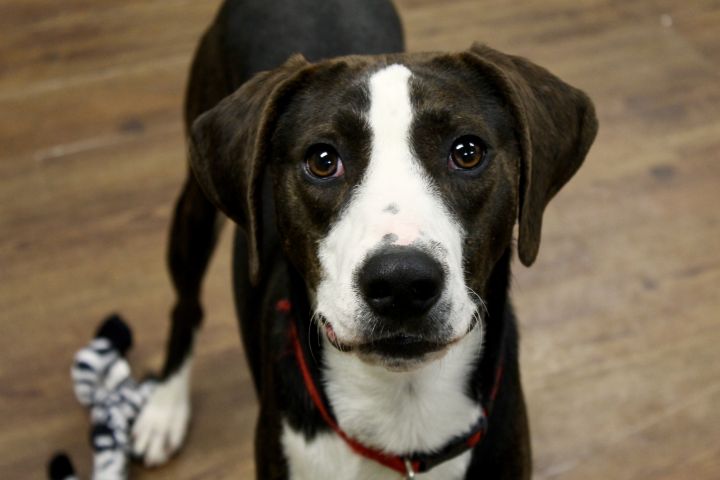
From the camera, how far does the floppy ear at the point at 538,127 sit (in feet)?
5.84

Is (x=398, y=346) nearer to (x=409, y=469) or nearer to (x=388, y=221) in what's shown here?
(x=388, y=221)

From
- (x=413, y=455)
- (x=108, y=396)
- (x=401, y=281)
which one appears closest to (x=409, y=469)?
(x=413, y=455)

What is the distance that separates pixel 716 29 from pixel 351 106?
2.82m

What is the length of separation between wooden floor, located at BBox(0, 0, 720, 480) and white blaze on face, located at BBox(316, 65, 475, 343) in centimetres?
118

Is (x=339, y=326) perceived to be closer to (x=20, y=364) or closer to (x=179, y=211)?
(x=179, y=211)

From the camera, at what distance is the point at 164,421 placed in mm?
2773

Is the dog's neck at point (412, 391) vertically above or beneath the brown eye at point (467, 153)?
beneath

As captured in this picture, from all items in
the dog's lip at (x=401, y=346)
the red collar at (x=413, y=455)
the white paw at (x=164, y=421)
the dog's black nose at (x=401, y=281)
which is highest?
the dog's black nose at (x=401, y=281)

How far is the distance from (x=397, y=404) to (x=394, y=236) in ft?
1.50

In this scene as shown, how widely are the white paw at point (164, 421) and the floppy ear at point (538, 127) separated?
1270 millimetres

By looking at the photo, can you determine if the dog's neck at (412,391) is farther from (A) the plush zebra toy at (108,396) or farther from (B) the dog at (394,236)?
(A) the plush zebra toy at (108,396)

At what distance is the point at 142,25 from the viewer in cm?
416

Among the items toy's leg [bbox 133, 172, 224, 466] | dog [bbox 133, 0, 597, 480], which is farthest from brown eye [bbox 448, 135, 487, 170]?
toy's leg [bbox 133, 172, 224, 466]

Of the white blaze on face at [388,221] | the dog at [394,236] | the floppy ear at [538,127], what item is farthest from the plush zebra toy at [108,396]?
the floppy ear at [538,127]
